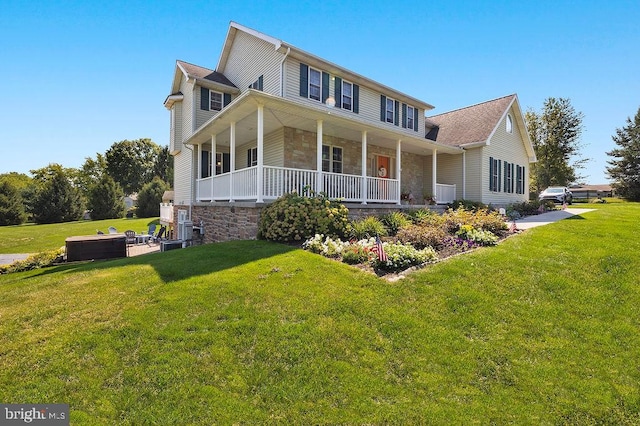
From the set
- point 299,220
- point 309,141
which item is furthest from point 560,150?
point 299,220

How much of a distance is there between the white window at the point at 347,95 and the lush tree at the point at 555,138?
29271mm

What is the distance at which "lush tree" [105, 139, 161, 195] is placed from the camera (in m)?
48.7

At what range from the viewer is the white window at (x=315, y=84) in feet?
42.4

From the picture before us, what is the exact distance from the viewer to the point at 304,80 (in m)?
12.7

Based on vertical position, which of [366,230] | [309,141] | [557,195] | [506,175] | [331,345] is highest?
[309,141]

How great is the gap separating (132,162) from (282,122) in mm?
48466

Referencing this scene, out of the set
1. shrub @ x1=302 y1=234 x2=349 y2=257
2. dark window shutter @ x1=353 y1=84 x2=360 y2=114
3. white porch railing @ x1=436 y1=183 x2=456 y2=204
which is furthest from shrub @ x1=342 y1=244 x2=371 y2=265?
white porch railing @ x1=436 y1=183 x2=456 y2=204

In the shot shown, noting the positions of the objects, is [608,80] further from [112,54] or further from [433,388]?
[112,54]

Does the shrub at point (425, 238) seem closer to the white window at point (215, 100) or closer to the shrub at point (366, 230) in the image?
the shrub at point (366, 230)

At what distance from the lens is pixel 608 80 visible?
1253 cm

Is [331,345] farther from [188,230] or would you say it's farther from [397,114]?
[397,114]

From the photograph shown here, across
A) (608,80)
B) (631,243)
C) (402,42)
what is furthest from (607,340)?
(608,80)

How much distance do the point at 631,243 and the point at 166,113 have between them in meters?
20.9

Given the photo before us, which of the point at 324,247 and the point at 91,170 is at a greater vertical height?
Answer: the point at 91,170
